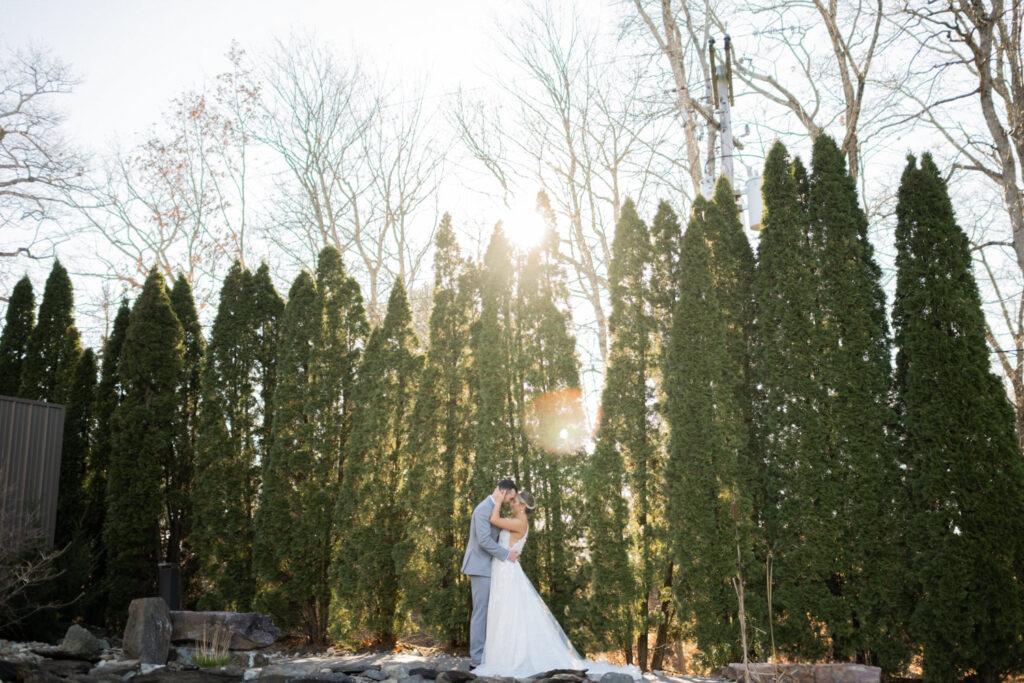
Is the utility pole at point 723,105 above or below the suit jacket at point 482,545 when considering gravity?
above

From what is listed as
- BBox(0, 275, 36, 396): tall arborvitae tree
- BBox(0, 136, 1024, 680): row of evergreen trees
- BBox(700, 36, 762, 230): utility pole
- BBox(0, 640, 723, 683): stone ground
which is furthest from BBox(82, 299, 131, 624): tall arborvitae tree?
BBox(700, 36, 762, 230): utility pole

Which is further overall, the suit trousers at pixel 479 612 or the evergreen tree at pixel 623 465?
the evergreen tree at pixel 623 465

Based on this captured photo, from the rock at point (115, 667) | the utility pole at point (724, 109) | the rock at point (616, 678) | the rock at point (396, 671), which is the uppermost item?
the utility pole at point (724, 109)

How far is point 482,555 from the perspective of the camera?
23.4 ft

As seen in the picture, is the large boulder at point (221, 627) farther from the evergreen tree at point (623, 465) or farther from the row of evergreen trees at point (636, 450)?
the evergreen tree at point (623, 465)

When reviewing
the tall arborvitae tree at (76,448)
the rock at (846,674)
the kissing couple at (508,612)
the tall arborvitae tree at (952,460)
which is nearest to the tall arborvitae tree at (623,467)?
the kissing couple at (508,612)

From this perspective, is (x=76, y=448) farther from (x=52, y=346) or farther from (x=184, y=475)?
(x=52, y=346)

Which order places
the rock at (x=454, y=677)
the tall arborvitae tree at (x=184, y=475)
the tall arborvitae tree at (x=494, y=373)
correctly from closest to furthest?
the rock at (x=454, y=677) < the tall arborvitae tree at (x=494, y=373) < the tall arborvitae tree at (x=184, y=475)

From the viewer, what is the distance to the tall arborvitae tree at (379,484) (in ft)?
27.8

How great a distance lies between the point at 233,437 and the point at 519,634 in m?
5.26

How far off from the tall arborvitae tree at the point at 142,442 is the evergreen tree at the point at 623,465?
20.1 feet

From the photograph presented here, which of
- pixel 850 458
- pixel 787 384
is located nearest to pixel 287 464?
pixel 787 384

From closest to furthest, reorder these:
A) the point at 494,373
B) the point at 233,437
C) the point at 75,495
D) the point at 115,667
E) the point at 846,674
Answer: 1. the point at 846,674
2. the point at 115,667
3. the point at 494,373
4. the point at 233,437
5. the point at 75,495

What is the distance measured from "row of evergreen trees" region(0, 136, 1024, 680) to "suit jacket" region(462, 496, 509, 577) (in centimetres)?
98
